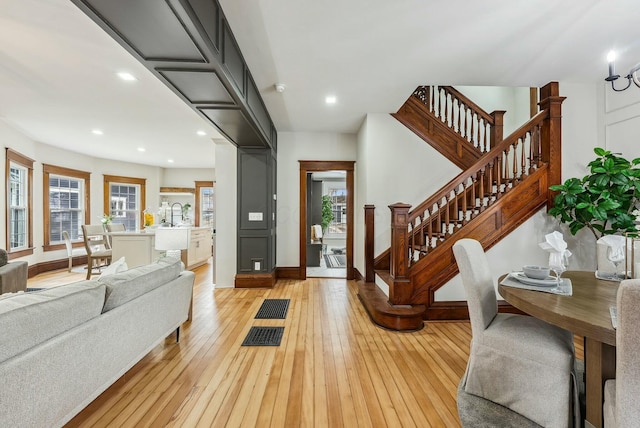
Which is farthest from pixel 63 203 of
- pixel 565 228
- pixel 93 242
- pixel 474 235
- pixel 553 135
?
pixel 565 228

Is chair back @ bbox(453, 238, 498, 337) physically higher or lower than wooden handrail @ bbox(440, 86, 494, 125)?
lower

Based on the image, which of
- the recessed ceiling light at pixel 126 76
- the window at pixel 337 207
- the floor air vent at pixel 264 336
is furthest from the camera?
the window at pixel 337 207

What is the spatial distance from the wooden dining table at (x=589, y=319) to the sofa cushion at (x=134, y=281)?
7.93 ft

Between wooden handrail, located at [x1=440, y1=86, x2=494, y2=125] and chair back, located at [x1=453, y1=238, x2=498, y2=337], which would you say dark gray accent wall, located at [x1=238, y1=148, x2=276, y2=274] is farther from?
chair back, located at [x1=453, y1=238, x2=498, y2=337]

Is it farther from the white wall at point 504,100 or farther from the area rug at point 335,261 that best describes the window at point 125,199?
the white wall at point 504,100

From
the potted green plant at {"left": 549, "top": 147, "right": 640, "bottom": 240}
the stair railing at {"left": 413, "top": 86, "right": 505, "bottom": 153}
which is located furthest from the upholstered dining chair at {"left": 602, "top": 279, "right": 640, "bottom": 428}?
the stair railing at {"left": 413, "top": 86, "right": 505, "bottom": 153}

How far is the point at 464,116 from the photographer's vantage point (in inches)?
183

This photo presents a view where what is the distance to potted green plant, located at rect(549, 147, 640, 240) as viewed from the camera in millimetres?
2939

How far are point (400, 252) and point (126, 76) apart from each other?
3562 millimetres

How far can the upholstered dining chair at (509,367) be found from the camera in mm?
1646

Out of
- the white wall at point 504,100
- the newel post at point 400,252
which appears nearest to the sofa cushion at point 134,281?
the newel post at point 400,252

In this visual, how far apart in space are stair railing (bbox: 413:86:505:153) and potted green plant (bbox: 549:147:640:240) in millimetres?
1532

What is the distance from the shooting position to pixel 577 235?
3.59 metres

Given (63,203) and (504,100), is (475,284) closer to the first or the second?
(504,100)
